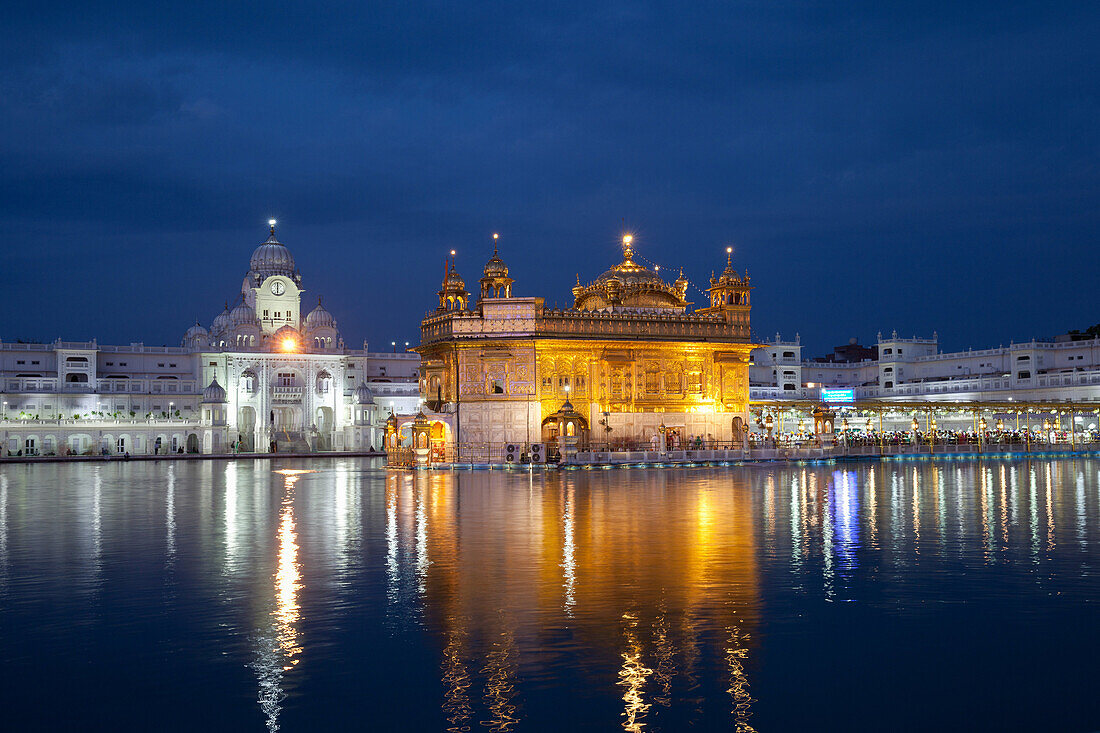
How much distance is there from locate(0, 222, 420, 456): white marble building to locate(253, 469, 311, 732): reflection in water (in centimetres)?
5940

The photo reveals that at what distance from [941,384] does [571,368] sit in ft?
167

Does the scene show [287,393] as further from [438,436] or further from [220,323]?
[438,436]

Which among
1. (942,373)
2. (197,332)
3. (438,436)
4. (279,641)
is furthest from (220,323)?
(279,641)

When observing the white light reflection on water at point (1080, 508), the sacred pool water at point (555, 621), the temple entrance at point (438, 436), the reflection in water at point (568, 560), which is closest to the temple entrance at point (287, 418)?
the temple entrance at point (438, 436)

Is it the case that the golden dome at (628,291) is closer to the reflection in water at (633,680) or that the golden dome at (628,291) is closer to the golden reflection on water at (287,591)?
the golden reflection on water at (287,591)

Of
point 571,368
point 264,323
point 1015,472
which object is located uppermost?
point 264,323

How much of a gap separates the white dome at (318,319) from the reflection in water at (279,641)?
2719 inches

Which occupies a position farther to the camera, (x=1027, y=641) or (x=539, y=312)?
(x=539, y=312)

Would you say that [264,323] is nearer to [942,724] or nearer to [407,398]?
[407,398]

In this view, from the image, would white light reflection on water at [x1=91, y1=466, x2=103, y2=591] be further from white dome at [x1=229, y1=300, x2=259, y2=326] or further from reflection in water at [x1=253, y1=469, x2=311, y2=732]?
white dome at [x1=229, y1=300, x2=259, y2=326]

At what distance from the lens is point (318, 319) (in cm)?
8494

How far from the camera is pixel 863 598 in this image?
12.5 m

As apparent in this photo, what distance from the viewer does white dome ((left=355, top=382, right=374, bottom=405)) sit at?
82125 millimetres

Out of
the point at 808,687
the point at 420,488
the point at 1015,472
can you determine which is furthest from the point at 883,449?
the point at 808,687
